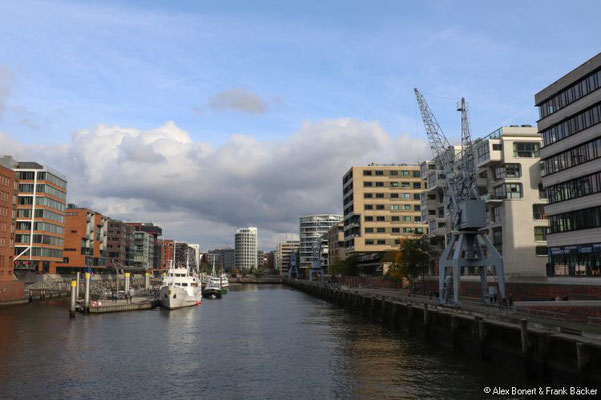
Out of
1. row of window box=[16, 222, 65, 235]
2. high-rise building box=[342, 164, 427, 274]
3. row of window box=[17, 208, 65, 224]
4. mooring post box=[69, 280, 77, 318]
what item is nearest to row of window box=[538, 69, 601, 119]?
mooring post box=[69, 280, 77, 318]

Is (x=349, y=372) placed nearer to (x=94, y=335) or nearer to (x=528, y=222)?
(x=94, y=335)

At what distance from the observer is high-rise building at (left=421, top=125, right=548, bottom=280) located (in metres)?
85.1

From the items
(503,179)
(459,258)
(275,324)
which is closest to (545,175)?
(503,179)

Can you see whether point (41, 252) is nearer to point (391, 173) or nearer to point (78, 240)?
point (78, 240)

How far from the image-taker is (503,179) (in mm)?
87625

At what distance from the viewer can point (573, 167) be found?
67250 millimetres

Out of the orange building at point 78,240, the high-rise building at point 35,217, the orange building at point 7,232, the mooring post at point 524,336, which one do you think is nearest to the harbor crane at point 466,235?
the mooring post at point 524,336

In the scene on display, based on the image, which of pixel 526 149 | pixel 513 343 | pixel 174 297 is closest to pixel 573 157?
pixel 526 149

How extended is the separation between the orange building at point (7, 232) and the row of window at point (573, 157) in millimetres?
96983

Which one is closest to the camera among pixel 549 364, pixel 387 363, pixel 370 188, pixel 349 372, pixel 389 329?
pixel 549 364

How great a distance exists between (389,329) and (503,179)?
4098 centimetres

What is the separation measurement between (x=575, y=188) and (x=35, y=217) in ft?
428

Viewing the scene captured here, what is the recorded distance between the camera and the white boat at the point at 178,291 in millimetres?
90688

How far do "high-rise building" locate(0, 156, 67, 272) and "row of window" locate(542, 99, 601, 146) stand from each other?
126 meters
